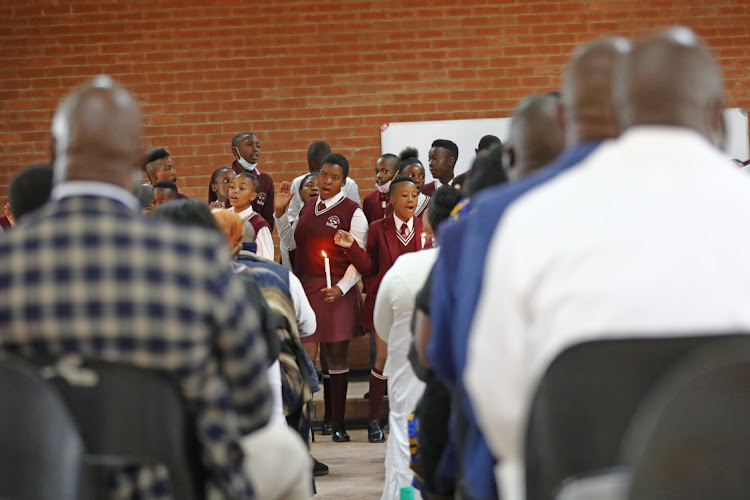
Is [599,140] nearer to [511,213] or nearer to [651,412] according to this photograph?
[511,213]

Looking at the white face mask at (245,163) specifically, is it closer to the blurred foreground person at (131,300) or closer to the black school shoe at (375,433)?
the black school shoe at (375,433)

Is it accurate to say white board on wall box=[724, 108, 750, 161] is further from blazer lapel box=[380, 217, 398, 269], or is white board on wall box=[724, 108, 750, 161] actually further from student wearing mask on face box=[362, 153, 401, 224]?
blazer lapel box=[380, 217, 398, 269]

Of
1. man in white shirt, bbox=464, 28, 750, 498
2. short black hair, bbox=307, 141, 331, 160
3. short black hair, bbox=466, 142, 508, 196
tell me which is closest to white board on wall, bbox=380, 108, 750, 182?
short black hair, bbox=307, 141, 331, 160

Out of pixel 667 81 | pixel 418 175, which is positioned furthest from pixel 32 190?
pixel 418 175

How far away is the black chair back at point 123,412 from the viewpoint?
5.18ft

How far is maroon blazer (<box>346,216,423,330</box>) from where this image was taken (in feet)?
21.3

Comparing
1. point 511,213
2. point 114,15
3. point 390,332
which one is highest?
point 114,15

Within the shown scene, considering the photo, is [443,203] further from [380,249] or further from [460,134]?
[460,134]

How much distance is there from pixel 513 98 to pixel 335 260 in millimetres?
2633

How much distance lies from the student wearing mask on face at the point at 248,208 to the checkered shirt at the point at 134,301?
434 cm

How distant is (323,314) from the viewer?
258 inches

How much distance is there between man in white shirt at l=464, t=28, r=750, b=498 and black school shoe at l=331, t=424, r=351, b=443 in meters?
5.00

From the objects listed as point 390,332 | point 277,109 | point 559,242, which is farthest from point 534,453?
point 277,109

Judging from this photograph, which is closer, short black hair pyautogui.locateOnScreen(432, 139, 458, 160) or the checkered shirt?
the checkered shirt
